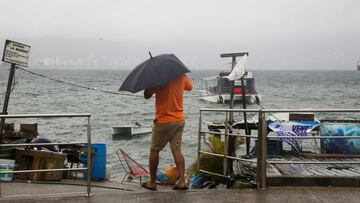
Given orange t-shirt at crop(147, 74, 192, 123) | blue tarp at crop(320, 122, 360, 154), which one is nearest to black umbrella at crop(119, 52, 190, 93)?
orange t-shirt at crop(147, 74, 192, 123)

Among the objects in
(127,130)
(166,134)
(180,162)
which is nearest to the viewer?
(166,134)

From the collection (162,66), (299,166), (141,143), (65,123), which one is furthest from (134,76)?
(65,123)

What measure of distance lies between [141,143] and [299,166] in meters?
15.8

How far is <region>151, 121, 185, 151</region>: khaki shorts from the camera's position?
625cm

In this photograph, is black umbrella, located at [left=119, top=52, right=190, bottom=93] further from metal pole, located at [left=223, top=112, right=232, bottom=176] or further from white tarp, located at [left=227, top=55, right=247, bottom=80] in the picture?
white tarp, located at [left=227, top=55, right=247, bottom=80]

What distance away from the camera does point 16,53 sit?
7941mm

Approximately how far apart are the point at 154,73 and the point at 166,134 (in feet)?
2.79

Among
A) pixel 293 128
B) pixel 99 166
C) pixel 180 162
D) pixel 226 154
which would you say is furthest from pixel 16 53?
pixel 293 128

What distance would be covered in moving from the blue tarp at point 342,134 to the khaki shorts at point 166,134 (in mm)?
3577

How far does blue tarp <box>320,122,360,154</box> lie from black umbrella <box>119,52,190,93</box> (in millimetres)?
3813

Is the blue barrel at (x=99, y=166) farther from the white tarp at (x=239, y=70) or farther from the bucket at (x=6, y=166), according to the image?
the white tarp at (x=239, y=70)

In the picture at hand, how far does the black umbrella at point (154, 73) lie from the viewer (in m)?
6.00

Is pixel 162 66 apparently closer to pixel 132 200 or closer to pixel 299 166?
pixel 132 200

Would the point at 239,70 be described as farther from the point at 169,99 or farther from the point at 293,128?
the point at 169,99
